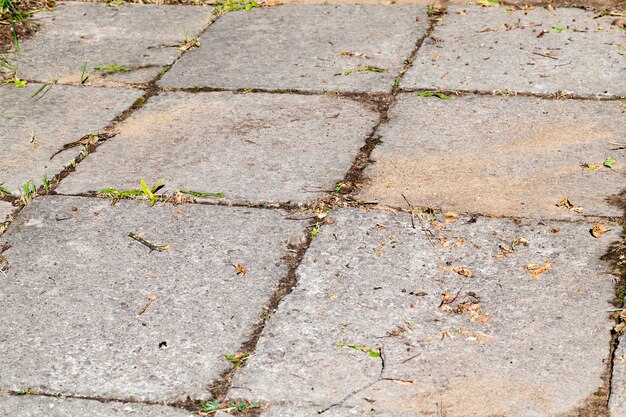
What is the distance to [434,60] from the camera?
373 centimetres

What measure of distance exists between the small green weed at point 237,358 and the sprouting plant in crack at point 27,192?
1.05 m

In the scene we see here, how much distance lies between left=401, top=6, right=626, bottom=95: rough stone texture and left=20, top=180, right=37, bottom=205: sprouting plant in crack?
1.44 meters

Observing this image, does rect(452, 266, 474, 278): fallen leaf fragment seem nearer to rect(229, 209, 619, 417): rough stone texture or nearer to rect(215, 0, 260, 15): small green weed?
rect(229, 209, 619, 417): rough stone texture

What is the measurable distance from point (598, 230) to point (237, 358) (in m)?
1.07

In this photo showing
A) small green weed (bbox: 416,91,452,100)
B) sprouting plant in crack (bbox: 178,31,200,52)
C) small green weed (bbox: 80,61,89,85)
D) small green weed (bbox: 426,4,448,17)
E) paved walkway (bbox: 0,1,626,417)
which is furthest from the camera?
small green weed (bbox: 426,4,448,17)

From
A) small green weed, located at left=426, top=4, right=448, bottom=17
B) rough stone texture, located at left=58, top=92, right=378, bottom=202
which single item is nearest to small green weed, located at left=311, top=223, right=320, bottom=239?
rough stone texture, located at left=58, top=92, right=378, bottom=202

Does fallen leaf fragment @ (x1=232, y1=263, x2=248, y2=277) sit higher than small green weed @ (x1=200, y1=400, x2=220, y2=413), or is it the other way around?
small green weed @ (x1=200, y1=400, x2=220, y2=413)

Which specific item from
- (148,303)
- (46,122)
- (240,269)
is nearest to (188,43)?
(46,122)

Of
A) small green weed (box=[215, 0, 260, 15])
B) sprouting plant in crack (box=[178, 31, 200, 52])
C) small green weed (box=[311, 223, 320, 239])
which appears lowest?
small green weed (box=[215, 0, 260, 15])

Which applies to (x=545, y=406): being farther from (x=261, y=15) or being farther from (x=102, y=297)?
(x=261, y=15)

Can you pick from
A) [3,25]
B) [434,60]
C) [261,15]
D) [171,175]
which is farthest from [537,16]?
[3,25]

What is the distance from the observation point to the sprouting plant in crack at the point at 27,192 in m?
2.84

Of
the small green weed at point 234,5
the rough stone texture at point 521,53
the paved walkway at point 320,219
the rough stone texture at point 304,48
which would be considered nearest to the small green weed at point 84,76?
the paved walkway at point 320,219

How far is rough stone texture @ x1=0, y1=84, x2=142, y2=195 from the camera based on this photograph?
3045mm
